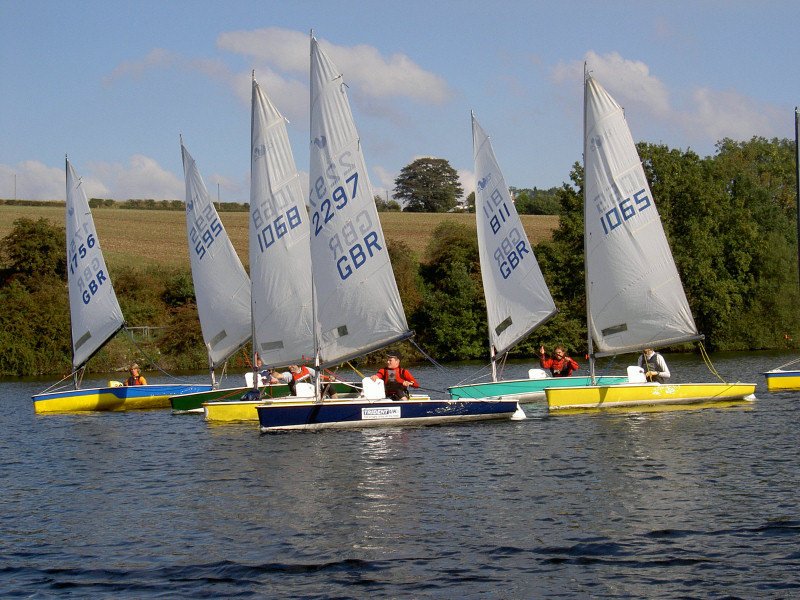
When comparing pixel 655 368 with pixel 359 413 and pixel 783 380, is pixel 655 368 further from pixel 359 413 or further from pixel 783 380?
pixel 359 413

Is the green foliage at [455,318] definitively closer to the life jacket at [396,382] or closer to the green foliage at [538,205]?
the life jacket at [396,382]

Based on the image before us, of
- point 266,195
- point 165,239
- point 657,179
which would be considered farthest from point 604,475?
point 165,239

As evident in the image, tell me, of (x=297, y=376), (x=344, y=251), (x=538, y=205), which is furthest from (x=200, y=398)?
(x=538, y=205)

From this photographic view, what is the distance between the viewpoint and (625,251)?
22.5 m

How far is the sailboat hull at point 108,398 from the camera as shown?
26906 millimetres

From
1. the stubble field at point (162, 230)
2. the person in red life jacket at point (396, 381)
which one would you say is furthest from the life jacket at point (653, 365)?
the stubble field at point (162, 230)

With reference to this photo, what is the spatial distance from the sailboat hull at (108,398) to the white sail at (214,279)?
1.50m

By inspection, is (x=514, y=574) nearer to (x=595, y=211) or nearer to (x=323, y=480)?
(x=323, y=480)

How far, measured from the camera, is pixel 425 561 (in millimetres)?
9836

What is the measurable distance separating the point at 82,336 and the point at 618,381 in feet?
53.9

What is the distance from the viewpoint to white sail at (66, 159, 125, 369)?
28781 mm

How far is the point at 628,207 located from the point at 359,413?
849cm

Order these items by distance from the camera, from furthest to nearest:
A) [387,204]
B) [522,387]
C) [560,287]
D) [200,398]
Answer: [387,204] → [560,287] → [200,398] → [522,387]

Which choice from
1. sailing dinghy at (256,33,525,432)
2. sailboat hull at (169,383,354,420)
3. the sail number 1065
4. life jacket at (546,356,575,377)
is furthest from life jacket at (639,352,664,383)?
sailboat hull at (169,383,354,420)
